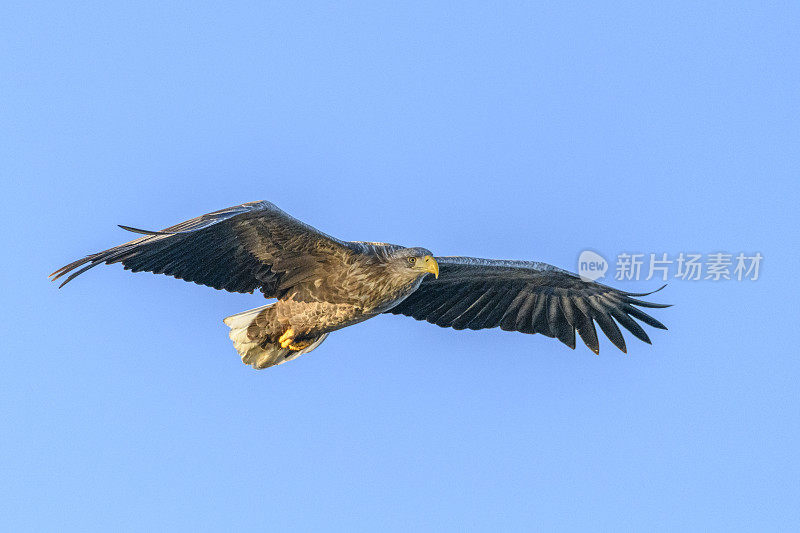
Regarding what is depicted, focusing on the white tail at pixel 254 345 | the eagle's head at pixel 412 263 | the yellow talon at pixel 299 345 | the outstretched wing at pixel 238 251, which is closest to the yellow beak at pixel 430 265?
the eagle's head at pixel 412 263

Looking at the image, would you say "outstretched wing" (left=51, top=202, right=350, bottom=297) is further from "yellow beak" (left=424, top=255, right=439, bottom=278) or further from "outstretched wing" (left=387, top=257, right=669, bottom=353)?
"outstretched wing" (left=387, top=257, right=669, bottom=353)

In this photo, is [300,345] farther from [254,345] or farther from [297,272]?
[297,272]

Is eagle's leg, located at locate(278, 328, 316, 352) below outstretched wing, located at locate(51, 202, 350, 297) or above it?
below

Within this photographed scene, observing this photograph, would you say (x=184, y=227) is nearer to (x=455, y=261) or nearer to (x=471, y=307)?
(x=455, y=261)

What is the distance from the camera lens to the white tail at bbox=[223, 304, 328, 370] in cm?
991

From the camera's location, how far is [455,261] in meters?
9.92

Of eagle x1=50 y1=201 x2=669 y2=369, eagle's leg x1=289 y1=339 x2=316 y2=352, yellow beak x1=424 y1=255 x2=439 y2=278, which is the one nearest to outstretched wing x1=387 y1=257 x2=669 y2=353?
eagle x1=50 y1=201 x2=669 y2=369

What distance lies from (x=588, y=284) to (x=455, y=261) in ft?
5.03

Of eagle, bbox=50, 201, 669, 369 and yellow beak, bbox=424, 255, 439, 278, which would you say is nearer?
eagle, bbox=50, 201, 669, 369

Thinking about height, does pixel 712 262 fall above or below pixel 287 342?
above

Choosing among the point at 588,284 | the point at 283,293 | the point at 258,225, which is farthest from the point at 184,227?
the point at 588,284

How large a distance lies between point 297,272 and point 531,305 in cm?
260

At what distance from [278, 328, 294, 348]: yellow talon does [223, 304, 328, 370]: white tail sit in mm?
62

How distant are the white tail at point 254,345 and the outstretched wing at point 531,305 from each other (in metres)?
1.21
